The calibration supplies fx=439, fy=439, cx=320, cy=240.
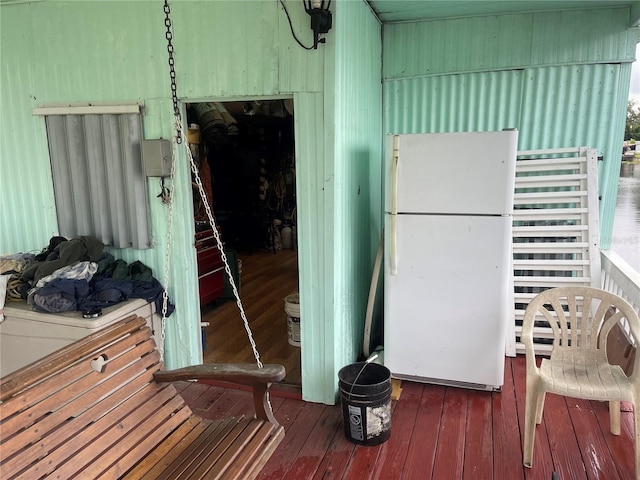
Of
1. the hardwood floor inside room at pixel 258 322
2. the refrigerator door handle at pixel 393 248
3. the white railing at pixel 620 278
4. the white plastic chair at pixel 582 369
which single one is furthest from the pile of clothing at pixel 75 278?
the white railing at pixel 620 278

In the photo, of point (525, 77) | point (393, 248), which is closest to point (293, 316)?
point (393, 248)

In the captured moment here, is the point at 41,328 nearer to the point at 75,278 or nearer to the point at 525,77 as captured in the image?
the point at 75,278

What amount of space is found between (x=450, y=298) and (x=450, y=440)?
867mm

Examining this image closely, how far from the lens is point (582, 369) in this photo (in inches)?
94.4

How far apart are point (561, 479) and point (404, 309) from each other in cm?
126

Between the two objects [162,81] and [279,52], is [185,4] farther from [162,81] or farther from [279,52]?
[279,52]

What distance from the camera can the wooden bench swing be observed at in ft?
4.81

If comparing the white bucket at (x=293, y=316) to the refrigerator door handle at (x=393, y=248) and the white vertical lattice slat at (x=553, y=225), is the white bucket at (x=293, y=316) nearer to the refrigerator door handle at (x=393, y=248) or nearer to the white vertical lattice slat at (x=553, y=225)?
the refrigerator door handle at (x=393, y=248)

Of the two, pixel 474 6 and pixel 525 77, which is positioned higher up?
pixel 474 6

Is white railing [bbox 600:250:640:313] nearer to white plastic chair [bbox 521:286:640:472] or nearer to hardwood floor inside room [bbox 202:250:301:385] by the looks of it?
white plastic chair [bbox 521:286:640:472]

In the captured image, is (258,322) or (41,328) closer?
(41,328)

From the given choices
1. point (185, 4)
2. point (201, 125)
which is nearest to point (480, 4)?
point (185, 4)

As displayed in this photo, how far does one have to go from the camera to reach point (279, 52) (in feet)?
8.56

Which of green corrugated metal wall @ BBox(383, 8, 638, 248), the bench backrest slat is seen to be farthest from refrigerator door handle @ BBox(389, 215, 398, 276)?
the bench backrest slat
